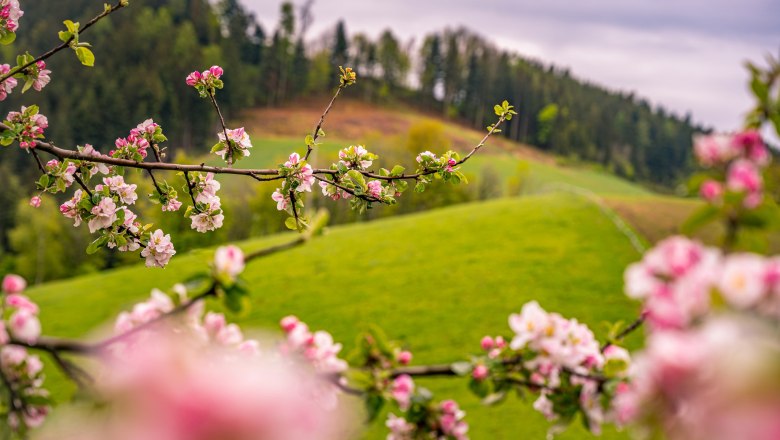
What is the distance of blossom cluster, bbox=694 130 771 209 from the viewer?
695 millimetres

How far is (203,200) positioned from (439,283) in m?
11.9

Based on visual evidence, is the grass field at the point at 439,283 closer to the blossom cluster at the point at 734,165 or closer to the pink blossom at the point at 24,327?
the pink blossom at the point at 24,327

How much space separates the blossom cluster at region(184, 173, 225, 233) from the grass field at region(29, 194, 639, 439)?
7.04 metres

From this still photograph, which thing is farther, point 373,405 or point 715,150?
point 373,405

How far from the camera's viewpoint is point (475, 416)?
8797 millimetres

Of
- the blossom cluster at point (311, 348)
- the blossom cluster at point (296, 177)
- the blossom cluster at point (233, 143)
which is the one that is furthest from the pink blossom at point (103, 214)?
the blossom cluster at point (311, 348)

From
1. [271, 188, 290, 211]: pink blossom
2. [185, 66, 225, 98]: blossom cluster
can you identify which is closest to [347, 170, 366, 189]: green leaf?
[271, 188, 290, 211]: pink blossom

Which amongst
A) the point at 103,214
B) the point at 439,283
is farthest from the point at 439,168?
the point at 439,283

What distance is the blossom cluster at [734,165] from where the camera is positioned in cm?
69

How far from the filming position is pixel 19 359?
1435 millimetres

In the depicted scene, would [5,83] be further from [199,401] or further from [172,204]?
[199,401]

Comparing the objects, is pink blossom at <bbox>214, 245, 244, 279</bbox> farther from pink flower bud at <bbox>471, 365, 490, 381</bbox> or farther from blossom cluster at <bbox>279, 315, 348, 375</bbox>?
pink flower bud at <bbox>471, 365, 490, 381</bbox>

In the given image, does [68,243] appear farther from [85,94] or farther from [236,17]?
[236,17]

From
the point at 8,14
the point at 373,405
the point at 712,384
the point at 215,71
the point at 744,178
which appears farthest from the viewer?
the point at 215,71
